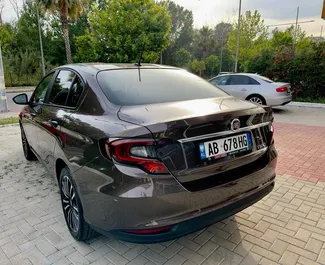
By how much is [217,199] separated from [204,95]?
111cm

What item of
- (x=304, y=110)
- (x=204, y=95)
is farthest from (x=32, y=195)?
(x=304, y=110)

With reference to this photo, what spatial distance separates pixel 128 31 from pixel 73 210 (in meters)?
18.1

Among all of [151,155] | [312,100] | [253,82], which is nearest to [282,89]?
[253,82]

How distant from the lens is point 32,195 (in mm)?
3361

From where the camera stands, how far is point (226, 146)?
6.23 feet

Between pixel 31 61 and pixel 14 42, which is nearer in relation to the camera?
pixel 31 61

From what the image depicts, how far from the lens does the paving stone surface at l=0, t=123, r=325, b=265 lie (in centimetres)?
217

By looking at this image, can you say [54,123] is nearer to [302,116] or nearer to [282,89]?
[282,89]

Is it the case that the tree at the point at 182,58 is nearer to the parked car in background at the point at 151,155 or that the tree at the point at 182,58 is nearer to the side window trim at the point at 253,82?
the side window trim at the point at 253,82

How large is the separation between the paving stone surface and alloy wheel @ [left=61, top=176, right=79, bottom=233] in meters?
0.15

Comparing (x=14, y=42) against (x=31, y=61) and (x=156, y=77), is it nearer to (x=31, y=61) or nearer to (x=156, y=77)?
(x=31, y=61)

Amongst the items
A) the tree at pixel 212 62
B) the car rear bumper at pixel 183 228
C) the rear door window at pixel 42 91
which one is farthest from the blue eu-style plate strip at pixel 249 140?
the tree at pixel 212 62

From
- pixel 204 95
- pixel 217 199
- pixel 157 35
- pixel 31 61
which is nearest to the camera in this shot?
pixel 217 199

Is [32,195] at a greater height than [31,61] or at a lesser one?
lesser
